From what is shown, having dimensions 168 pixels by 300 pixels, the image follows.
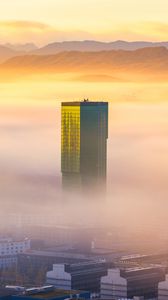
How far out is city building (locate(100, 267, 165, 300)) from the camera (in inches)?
2233

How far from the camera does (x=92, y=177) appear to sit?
86875 mm

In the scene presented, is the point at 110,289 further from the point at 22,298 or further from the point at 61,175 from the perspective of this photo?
the point at 61,175

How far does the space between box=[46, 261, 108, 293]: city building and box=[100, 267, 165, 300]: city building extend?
1.00 metres

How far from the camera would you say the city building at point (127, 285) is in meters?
56.7

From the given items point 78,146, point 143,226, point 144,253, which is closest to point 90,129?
point 78,146

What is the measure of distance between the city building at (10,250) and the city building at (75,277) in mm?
5860

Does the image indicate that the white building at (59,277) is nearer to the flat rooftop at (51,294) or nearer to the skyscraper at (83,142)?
the flat rooftop at (51,294)

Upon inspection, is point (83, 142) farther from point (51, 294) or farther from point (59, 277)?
point (51, 294)

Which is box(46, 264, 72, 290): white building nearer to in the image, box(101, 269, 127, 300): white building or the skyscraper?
box(101, 269, 127, 300): white building

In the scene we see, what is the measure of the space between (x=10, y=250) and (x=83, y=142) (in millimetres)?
22637

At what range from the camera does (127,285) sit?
57.0 meters

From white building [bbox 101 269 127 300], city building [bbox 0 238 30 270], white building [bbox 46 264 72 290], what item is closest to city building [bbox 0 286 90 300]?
white building [bbox 101 269 127 300]

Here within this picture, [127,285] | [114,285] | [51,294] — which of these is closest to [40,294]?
[51,294]

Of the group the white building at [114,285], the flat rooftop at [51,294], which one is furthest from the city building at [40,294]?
the white building at [114,285]
